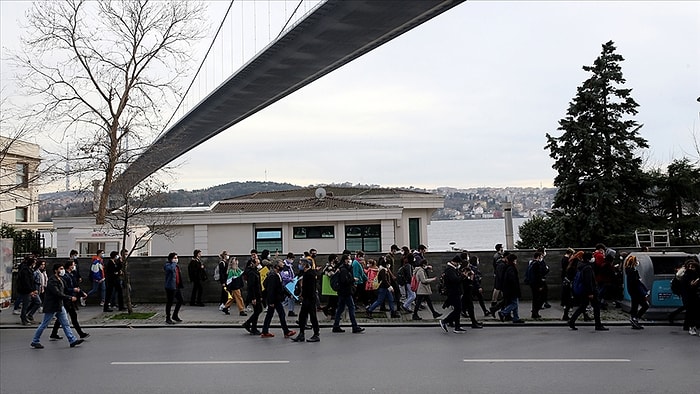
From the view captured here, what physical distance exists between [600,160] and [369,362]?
75.2ft


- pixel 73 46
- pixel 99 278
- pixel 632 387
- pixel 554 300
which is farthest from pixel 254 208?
pixel 632 387

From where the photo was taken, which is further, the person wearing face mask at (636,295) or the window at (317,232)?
the window at (317,232)

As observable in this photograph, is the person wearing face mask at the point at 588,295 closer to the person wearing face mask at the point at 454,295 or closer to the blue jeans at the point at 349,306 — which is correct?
the person wearing face mask at the point at 454,295

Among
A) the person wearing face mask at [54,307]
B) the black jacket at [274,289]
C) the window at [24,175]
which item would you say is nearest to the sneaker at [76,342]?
the person wearing face mask at [54,307]

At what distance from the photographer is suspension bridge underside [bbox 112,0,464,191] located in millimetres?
38875

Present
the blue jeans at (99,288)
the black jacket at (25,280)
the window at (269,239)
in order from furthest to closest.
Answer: the window at (269,239), the blue jeans at (99,288), the black jacket at (25,280)

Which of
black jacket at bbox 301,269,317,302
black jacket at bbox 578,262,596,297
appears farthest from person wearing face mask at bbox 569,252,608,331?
black jacket at bbox 301,269,317,302

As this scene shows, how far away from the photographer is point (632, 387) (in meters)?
8.70

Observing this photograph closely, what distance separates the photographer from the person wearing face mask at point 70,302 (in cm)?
1342

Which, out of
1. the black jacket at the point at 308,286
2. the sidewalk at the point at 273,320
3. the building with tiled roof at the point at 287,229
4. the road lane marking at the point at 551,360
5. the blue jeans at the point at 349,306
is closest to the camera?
the road lane marking at the point at 551,360

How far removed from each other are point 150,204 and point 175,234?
8209mm

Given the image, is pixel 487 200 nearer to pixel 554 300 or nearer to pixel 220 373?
pixel 554 300

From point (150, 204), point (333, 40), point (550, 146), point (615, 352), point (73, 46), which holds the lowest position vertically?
point (615, 352)

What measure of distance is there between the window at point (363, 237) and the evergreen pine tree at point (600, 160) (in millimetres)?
9128
